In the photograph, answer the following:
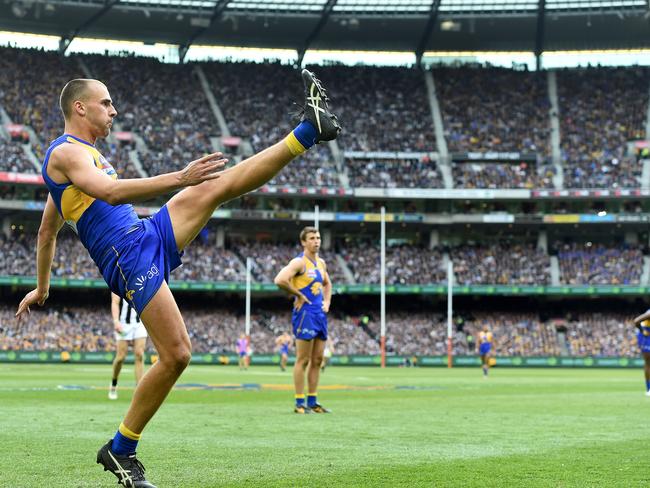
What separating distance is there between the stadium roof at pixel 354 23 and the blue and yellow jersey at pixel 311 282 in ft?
168

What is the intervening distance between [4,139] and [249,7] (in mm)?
18624

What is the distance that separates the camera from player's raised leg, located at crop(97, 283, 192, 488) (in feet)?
21.0

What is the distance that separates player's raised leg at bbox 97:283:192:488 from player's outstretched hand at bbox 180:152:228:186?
877 millimetres

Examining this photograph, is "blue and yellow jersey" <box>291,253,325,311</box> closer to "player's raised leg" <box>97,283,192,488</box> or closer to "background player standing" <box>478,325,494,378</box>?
"player's raised leg" <box>97,283,192,488</box>

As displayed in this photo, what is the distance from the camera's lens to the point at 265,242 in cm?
6881

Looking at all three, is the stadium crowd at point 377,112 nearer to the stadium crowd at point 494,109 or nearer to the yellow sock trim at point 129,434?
the stadium crowd at point 494,109

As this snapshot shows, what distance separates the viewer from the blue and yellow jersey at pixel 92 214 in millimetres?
6586

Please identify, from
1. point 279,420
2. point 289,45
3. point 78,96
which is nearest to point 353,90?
point 289,45

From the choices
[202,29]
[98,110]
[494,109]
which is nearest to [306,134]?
[98,110]

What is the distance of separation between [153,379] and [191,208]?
1.23 metres

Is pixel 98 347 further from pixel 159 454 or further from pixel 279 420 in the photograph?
pixel 159 454

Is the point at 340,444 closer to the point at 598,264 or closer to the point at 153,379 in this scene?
the point at 153,379

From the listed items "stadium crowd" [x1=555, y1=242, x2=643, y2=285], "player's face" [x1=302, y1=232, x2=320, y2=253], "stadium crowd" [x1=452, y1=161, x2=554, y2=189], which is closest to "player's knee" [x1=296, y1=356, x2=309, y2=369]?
"player's face" [x1=302, y1=232, x2=320, y2=253]

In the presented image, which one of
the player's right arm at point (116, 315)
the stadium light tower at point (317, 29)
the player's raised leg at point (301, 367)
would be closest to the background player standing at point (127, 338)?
the player's right arm at point (116, 315)
